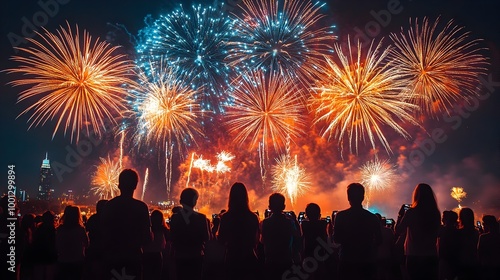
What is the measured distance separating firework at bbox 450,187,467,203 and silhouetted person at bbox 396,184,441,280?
30731 mm

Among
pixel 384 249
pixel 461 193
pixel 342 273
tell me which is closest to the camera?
pixel 342 273

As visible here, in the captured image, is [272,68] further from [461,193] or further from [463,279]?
[461,193]

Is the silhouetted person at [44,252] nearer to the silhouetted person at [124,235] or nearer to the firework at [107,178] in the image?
the silhouetted person at [124,235]

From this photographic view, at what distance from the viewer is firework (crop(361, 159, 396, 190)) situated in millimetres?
37000

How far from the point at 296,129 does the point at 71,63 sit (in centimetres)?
1886

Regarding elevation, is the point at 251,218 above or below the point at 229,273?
above

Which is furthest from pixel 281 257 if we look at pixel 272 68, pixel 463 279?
Result: pixel 272 68

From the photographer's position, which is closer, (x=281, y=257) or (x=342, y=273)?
(x=342, y=273)

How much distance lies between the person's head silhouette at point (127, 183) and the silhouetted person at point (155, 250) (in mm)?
2919

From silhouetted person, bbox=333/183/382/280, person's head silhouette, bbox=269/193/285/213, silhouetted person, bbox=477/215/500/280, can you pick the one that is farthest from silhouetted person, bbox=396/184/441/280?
silhouetted person, bbox=477/215/500/280

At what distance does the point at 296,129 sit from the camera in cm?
3506

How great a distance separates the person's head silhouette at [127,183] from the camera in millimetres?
6156

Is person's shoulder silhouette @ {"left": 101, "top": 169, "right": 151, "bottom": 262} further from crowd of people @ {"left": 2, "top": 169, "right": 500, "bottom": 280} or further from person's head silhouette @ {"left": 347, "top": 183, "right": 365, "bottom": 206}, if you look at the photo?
person's head silhouette @ {"left": 347, "top": 183, "right": 365, "bottom": 206}

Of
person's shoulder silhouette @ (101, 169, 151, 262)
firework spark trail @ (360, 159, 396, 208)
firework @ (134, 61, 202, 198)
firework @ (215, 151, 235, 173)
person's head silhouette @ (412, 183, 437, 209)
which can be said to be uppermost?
firework @ (134, 61, 202, 198)
